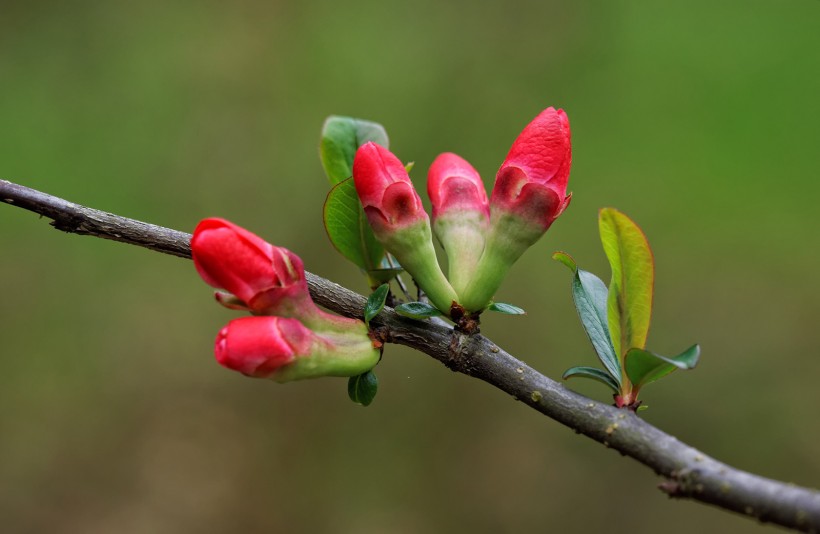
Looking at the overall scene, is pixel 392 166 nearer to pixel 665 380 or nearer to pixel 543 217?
pixel 543 217

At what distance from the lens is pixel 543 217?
2.06 ft

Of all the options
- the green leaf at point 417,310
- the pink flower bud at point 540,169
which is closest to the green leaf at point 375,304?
the green leaf at point 417,310

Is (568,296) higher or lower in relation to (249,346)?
higher

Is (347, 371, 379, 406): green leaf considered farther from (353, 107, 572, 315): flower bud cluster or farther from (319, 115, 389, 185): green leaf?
(319, 115, 389, 185): green leaf

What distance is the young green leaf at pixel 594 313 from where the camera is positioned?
2.19 ft

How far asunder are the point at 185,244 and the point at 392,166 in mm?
197

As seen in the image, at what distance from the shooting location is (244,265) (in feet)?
1.82

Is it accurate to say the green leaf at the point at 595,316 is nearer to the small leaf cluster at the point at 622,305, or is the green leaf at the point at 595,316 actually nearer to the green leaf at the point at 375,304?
the small leaf cluster at the point at 622,305

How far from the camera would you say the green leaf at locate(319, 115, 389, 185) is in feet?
2.71

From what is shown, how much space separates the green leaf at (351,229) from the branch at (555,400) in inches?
3.2

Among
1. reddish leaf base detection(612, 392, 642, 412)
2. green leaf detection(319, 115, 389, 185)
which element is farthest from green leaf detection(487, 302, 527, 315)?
green leaf detection(319, 115, 389, 185)

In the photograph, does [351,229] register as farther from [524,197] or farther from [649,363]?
[649,363]

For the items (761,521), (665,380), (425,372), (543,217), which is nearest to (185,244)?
(543,217)

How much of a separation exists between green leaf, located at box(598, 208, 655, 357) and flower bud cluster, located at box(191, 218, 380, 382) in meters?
0.22
